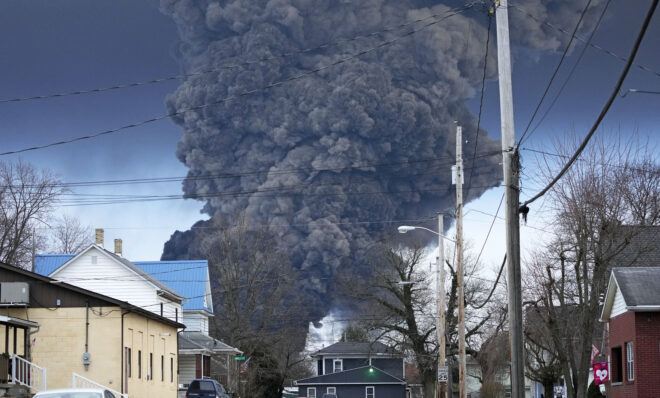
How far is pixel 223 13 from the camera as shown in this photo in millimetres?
139375

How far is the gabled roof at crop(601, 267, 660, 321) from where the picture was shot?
105 feet

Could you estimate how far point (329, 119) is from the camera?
12744 centimetres

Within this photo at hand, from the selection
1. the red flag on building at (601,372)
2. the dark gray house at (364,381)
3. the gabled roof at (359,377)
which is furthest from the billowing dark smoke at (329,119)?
the red flag on building at (601,372)

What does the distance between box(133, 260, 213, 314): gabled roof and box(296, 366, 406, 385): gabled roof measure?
3205 centimetres

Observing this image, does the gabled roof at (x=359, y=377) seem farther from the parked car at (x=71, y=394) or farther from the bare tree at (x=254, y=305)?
the parked car at (x=71, y=394)

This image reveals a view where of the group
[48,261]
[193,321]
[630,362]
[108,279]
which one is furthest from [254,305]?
[630,362]

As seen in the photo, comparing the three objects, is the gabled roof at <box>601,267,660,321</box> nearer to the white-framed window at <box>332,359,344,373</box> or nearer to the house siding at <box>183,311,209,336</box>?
the house siding at <box>183,311,209,336</box>

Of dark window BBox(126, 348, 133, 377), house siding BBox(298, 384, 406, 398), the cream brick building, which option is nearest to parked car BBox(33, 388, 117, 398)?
the cream brick building

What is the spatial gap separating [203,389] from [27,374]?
12.0m

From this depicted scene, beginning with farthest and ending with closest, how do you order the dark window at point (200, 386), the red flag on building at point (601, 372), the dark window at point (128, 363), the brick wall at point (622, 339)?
the dark window at point (200, 386) < the dark window at point (128, 363) < the red flag on building at point (601, 372) < the brick wall at point (622, 339)

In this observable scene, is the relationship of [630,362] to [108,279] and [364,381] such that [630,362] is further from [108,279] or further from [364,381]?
[364,381]

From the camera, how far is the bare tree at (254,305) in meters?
75.4

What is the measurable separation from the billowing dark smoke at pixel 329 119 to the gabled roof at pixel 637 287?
86.0 metres

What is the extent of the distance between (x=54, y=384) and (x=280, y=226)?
3485 inches
